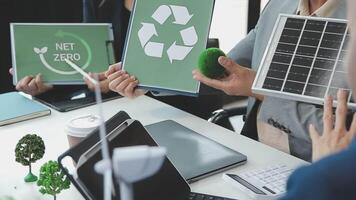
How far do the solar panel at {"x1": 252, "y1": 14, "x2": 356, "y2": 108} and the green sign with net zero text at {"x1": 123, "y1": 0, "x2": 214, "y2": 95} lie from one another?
24 cm

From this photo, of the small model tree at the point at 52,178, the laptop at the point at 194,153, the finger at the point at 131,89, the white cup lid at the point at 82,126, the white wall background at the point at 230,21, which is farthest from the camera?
the white wall background at the point at 230,21

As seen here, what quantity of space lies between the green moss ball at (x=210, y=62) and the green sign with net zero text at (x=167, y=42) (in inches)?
1.9

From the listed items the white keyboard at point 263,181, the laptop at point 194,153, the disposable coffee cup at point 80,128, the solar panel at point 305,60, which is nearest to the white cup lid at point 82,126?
the disposable coffee cup at point 80,128

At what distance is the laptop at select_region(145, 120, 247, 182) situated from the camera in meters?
1.10

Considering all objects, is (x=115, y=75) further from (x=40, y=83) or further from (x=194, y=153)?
(x=194, y=153)

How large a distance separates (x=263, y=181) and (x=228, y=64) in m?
0.44

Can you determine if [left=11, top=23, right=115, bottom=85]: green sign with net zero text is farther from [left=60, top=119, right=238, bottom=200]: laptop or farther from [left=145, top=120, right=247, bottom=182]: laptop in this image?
[left=60, top=119, right=238, bottom=200]: laptop

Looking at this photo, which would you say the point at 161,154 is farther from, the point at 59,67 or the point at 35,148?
the point at 59,67

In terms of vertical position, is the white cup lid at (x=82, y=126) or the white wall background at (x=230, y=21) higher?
the white wall background at (x=230, y=21)

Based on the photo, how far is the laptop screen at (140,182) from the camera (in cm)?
76

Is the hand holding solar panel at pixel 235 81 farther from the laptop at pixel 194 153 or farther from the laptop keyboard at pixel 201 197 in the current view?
the laptop keyboard at pixel 201 197

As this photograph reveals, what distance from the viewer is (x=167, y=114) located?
59.3 inches

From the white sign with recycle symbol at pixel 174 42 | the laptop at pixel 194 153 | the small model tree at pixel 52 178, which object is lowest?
the laptop at pixel 194 153

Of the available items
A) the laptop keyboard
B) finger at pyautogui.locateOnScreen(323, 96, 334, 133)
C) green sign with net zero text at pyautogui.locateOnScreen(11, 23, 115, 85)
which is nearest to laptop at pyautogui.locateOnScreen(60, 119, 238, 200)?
the laptop keyboard
